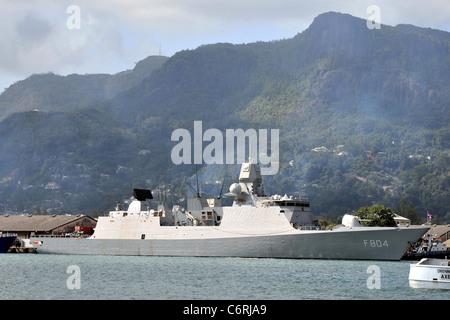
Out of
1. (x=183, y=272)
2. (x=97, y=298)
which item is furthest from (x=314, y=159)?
(x=97, y=298)

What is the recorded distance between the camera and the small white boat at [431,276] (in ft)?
96.5

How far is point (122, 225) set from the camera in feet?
176

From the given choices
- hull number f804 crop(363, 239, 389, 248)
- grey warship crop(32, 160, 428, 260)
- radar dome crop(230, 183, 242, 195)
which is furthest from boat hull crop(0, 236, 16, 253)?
hull number f804 crop(363, 239, 389, 248)

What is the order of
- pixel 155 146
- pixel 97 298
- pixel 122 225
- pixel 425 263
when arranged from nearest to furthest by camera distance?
pixel 97 298, pixel 425 263, pixel 122 225, pixel 155 146

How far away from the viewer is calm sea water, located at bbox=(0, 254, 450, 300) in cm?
2756

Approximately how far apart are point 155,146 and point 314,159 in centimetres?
5457

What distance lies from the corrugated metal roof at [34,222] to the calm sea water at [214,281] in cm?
2779

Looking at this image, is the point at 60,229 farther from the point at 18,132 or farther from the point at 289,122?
the point at 18,132

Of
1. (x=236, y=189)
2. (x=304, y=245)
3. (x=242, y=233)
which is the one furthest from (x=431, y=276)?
(x=236, y=189)

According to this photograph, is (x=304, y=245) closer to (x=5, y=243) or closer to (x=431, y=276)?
(x=431, y=276)
